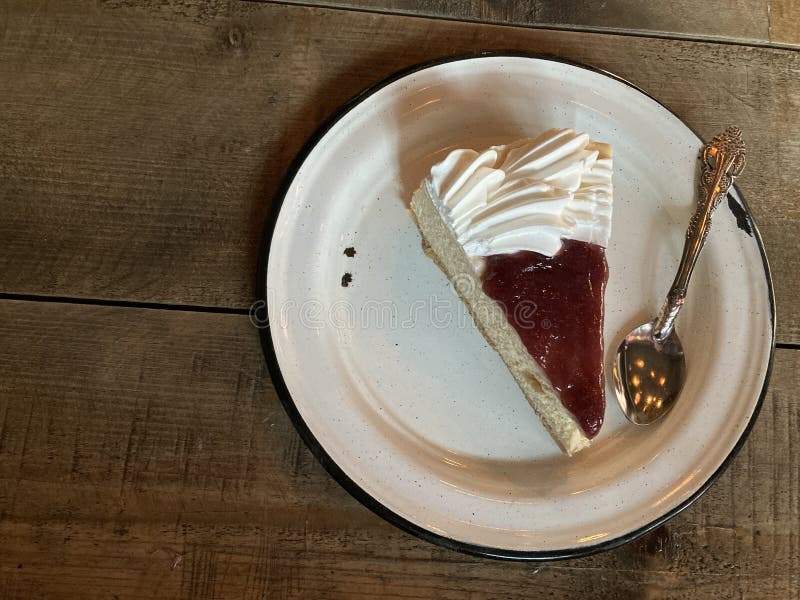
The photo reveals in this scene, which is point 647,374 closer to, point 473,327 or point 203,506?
point 473,327

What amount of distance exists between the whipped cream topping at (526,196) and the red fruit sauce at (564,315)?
32mm

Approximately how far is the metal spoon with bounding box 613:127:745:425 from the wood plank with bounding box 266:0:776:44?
41cm

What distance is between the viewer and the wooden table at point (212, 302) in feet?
3.76

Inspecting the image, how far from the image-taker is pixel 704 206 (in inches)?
48.9

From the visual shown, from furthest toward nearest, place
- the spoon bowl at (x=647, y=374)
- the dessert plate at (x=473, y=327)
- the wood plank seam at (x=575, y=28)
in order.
Answer: 1. the wood plank seam at (x=575, y=28)
2. the spoon bowl at (x=647, y=374)
3. the dessert plate at (x=473, y=327)

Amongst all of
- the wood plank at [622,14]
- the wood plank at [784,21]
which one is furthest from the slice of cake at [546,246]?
the wood plank at [784,21]

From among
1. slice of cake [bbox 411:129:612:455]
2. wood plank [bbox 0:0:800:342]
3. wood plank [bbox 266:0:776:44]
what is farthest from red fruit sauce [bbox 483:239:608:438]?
wood plank [bbox 266:0:776:44]

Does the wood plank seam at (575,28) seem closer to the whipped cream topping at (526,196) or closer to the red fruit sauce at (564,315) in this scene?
the whipped cream topping at (526,196)

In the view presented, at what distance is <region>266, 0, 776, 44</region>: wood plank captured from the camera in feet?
4.62

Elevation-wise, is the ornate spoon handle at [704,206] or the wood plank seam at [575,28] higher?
the wood plank seam at [575,28]

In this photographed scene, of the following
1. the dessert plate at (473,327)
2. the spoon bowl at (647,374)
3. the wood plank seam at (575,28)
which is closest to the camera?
the dessert plate at (473,327)

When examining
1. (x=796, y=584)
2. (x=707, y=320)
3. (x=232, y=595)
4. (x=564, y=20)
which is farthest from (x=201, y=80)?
(x=796, y=584)

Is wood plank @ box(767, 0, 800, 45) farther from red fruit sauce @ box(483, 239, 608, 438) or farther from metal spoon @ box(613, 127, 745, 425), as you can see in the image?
red fruit sauce @ box(483, 239, 608, 438)

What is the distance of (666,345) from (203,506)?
3.41ft
